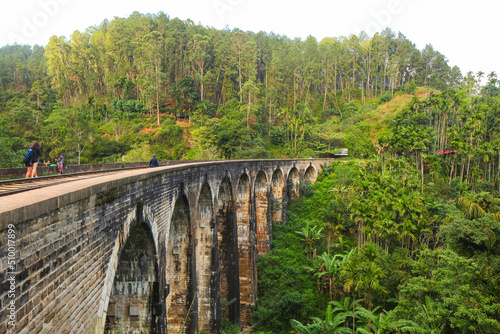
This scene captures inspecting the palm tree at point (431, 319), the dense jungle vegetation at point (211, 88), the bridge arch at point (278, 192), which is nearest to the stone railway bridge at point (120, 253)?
the palm tree at point (431, 319)

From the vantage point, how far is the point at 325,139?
149 ft

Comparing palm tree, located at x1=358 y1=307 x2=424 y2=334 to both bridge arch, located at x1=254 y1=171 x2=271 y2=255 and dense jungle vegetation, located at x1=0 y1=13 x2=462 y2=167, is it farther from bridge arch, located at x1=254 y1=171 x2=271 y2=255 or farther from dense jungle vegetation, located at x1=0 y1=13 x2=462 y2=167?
dense jungle vegetation, located at x1=0 y1=13 x2=462 y2=167

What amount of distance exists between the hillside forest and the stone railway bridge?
4361 millimetres

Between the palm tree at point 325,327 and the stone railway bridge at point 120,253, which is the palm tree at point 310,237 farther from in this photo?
the stone railway bridge at point 120,253

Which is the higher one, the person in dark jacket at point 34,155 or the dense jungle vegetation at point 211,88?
the dense jungle vegetation at point 211,88

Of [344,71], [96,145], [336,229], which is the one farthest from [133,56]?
[336,229]

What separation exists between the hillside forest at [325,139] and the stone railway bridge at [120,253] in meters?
4.36

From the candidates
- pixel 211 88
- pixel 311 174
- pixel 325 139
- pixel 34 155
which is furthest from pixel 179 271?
pixel 211 88

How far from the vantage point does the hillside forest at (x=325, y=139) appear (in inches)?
550

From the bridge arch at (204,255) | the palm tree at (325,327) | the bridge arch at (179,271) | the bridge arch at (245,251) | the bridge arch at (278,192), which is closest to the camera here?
the bridge arch at (179,271)

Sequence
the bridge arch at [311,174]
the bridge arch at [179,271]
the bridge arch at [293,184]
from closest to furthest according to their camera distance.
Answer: the bridge arch at [179,271] < the bridge arch at [293,184] < the bridge arch at [311,174]

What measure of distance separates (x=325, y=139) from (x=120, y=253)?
1669 inches

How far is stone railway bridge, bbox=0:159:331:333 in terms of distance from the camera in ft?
9.57

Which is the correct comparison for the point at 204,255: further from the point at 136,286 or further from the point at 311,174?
the point at 311,174
